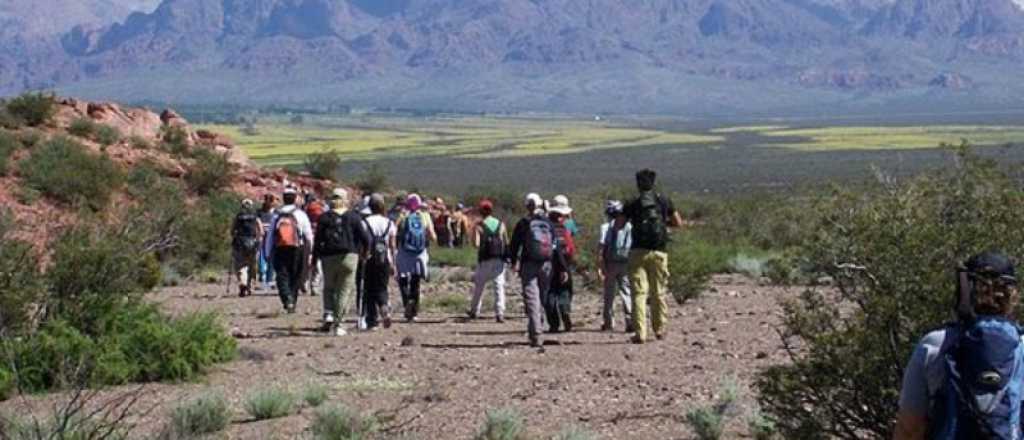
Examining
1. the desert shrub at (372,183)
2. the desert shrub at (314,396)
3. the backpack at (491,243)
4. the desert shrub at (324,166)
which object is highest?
the backpack at (491,243)

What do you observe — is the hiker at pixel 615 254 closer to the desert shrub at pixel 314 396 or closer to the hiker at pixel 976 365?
the desert shrub at pixel 314 396

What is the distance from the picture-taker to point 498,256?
15.4 m

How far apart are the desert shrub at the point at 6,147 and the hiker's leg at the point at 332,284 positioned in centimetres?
1663

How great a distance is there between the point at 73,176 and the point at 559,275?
56.0 ft

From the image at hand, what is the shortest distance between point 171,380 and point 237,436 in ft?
Answer: 7.89

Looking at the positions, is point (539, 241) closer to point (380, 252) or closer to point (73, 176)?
point (380, 252)

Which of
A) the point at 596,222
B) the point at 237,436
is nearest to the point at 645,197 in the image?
the point at 237,436

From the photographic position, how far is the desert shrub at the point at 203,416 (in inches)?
356

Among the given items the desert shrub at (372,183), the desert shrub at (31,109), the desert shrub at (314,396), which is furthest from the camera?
the desert shrub at (372,183)

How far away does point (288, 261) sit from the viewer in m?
16.4

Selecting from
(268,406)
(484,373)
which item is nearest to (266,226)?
(484,373)

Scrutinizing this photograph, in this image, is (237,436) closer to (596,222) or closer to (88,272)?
(88,272)

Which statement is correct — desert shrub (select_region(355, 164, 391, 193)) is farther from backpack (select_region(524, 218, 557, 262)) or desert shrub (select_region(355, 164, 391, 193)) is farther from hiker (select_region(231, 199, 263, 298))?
backpack (select_region(524, 218, 557, 262))

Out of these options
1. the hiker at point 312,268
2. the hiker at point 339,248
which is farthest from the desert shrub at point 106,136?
the hiker at point 339,248
